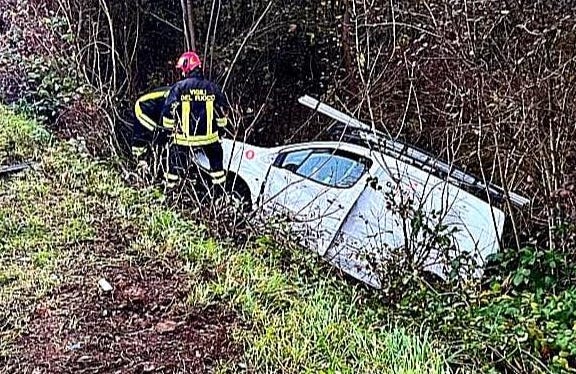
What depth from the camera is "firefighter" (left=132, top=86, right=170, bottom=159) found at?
824cm

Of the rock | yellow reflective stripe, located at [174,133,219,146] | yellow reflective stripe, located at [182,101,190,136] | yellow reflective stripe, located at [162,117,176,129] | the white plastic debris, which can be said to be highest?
yellow reflective stripe, located at [182,101,190,136]

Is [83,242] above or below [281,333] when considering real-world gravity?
below

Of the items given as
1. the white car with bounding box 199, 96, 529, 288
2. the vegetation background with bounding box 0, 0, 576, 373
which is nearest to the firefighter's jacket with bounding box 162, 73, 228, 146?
the vegetation background with bounding box 0, 0, 576, 373

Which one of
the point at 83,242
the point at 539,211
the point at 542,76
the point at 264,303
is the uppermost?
the point at 542,76

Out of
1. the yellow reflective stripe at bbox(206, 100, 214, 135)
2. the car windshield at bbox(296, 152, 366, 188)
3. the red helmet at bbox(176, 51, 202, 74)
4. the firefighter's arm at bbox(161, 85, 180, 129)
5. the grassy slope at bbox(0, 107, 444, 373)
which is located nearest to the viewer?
the grassy slope at bbox(0, 107, 444, 373)

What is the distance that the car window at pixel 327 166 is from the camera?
726 centimetres

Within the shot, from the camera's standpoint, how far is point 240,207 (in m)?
6.28

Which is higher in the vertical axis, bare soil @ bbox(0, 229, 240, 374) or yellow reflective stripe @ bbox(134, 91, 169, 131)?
yellow reflective stripe @ bbox(134, 91, 169, 131)

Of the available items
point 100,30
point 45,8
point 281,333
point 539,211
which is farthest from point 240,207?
point 45,8

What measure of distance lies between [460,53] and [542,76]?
102 cm

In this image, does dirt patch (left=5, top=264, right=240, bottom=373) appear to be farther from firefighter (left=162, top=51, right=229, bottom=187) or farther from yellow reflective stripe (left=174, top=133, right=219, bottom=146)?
yellow reflective stripe (left=174, top=133, right=219, bottom=146)

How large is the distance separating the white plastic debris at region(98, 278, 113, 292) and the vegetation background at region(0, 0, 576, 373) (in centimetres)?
70

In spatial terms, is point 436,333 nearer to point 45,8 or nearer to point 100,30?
point 100,30

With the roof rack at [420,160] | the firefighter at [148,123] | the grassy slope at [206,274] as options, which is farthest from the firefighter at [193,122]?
the roof rack at [420,160]
